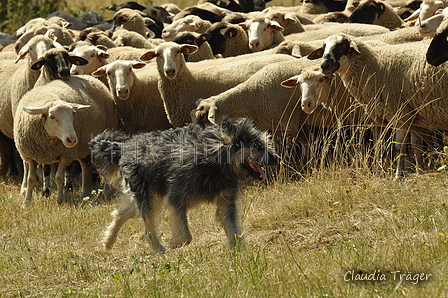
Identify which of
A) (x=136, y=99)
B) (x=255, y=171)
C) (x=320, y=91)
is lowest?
(x=136, y=99)

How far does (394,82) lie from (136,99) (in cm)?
409

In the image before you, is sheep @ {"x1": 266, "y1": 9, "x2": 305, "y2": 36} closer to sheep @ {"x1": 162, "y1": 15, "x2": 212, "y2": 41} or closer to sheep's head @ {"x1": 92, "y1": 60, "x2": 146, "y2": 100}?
sheep @ {"x1": 162, "y1": 15, "x2": 212, "y2": 41}

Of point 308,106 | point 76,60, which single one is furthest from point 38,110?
point 308,106

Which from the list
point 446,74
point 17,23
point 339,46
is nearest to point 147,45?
point 339,46

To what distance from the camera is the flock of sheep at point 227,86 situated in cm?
771

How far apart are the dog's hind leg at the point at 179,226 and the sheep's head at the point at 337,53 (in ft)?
10.2

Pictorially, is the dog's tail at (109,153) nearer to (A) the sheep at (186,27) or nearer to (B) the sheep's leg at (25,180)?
(B) the sheep's leg at (25,180)

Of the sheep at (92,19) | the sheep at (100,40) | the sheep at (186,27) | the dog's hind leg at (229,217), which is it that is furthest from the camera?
the sheep at (92,19)

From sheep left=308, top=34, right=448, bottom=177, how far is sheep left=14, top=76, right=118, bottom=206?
322 centimetres

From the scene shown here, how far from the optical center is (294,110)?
8.95 meters

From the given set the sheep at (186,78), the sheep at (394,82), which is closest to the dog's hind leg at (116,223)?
the sheep at (394,82)

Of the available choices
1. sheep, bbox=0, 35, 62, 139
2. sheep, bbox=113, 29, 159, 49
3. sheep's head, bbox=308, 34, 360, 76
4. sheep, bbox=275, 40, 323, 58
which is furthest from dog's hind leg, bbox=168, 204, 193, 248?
sheep, bbox=113, 29, 159, 49

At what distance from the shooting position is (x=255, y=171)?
17.1 ft

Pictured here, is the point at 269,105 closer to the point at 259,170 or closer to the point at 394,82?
the point at 394,82
